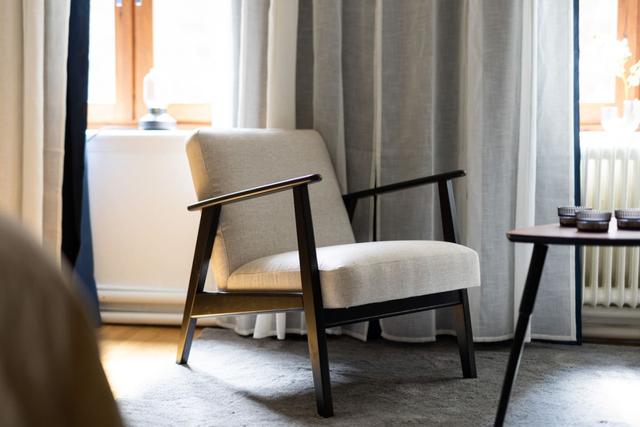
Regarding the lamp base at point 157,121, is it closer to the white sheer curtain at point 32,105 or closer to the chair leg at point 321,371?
the white sheer curtain at point 32,105

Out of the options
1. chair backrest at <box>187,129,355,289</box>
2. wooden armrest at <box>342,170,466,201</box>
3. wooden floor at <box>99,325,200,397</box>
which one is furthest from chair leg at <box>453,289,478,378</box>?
wooden floor at <box>99,325,200,397</box>

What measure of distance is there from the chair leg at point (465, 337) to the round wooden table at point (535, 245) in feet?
1.78

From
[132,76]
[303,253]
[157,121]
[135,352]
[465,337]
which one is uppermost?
[132,76]

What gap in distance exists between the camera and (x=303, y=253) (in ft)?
6.75

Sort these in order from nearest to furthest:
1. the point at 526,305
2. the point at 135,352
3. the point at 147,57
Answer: the point at 526,305
the point at 135,352
the point at 147,57

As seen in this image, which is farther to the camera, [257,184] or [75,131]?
[75,131]

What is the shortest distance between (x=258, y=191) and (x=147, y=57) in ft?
4.93

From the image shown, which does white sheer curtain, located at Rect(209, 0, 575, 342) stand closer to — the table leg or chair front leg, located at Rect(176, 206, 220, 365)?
chair front leg, located at Rect(176, 206, 220, 365)

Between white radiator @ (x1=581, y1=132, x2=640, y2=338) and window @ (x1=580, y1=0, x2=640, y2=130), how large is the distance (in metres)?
0.25

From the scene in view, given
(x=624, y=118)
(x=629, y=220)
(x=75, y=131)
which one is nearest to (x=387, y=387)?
(x=629, y=220)

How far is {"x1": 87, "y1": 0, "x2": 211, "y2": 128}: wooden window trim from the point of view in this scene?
11.2 feet

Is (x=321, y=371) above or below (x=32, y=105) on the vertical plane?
below

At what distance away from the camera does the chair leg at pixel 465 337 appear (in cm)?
239

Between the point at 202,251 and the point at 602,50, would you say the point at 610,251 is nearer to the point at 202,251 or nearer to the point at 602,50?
the point at 602,50
